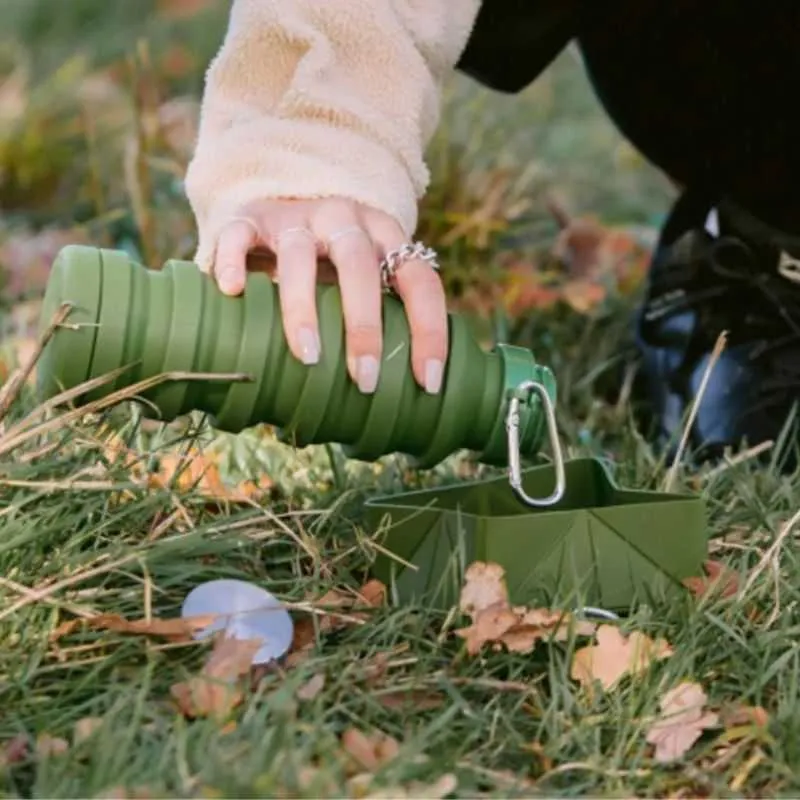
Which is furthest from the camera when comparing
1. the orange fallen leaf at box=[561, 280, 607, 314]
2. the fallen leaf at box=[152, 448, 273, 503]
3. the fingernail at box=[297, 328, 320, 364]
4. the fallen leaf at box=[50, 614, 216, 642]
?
the orange fallen leaf at box=[561, 280, 607, 314]

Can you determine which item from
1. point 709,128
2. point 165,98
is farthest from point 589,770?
point 165,98

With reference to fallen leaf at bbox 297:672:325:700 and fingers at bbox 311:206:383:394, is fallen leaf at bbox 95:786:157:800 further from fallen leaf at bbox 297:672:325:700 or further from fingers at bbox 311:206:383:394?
fingers at bbox 311:206:383:394

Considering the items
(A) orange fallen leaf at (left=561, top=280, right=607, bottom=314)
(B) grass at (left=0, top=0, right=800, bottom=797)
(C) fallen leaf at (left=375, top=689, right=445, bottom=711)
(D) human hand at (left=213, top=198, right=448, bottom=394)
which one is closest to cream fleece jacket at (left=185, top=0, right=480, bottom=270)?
(D) human hand at (left=213, top=198, right=448, bottom=394)

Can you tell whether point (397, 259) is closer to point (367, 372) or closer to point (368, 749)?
point (367, 372)

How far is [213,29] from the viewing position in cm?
391

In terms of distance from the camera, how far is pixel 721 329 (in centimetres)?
208

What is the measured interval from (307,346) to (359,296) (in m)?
0.07

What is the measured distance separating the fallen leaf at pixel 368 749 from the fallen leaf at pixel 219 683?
95 millimetres

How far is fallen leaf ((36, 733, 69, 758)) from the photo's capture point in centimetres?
112

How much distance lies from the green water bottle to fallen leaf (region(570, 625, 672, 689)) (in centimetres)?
26

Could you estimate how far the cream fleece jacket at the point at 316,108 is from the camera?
152cm

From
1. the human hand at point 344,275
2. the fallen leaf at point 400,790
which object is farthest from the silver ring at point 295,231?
the fallen leaf at point 400,790

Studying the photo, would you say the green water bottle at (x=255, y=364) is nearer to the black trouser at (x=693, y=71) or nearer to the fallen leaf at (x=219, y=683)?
the fallen leaf at (x=219, y=683)

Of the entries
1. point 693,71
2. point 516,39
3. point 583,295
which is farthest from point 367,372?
point 583,295
